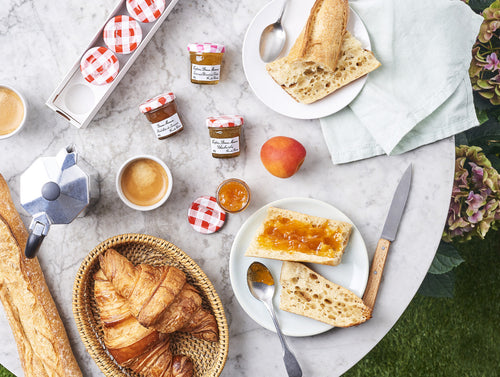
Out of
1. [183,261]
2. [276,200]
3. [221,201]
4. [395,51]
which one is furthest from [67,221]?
[395,51]

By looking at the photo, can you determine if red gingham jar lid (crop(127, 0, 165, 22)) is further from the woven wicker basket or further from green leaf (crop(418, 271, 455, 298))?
green leaf (crop(418, 271, 455, 298))

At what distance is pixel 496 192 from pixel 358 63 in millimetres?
690

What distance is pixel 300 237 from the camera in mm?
1612

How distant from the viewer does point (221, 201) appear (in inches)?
64.2

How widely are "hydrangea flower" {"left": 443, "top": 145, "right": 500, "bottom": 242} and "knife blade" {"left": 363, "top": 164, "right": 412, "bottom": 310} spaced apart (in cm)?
21

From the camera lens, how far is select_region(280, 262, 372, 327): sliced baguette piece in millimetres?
1599

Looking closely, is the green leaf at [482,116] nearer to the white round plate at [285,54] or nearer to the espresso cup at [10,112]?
the white round plate at [285,54]

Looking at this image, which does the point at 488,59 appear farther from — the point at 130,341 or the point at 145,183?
the point at 130,341

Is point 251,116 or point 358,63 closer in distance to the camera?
point 358,63

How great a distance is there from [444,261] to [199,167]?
1.01 metres

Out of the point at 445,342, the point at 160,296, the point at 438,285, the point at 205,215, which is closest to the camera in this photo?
the point at 160,296

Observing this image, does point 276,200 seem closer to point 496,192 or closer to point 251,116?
point 251,116

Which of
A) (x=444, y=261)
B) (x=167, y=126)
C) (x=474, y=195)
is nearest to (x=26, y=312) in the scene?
(x=167, y=126)

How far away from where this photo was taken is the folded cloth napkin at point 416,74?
1.56 meters
